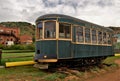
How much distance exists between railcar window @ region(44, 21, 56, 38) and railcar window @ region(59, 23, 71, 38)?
0.41m

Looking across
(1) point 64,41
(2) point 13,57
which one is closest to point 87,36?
(1) point 64,41

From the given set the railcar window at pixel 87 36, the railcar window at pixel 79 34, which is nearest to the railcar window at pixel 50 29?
the railcar window at pixel 79 34

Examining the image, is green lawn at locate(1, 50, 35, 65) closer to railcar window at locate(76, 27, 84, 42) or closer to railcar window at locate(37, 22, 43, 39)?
railcar window at locate(37, 22, 43, 39)

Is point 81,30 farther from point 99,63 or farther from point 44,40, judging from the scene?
point 99,63

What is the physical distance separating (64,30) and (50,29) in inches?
35.1

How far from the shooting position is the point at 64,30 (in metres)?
14.3

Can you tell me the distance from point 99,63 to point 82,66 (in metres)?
3.39

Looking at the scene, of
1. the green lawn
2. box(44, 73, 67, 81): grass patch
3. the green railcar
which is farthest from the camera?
the green lawn

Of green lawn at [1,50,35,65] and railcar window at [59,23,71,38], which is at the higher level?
railcar window at [59,23,71,38]

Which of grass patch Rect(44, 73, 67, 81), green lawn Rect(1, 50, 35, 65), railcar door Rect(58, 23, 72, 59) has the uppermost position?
railcar door Rect(58, 23, 72, 59)

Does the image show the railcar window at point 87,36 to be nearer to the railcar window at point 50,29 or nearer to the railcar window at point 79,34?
the railcar window at point 79,34

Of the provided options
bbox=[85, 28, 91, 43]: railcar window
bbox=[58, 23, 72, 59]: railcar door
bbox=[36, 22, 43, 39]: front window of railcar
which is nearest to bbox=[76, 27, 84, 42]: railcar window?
bbox=[85, 28, 91, 43]: railcar window

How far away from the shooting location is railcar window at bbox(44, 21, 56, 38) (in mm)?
13913

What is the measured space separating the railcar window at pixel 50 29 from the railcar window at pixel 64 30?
0.41 m
